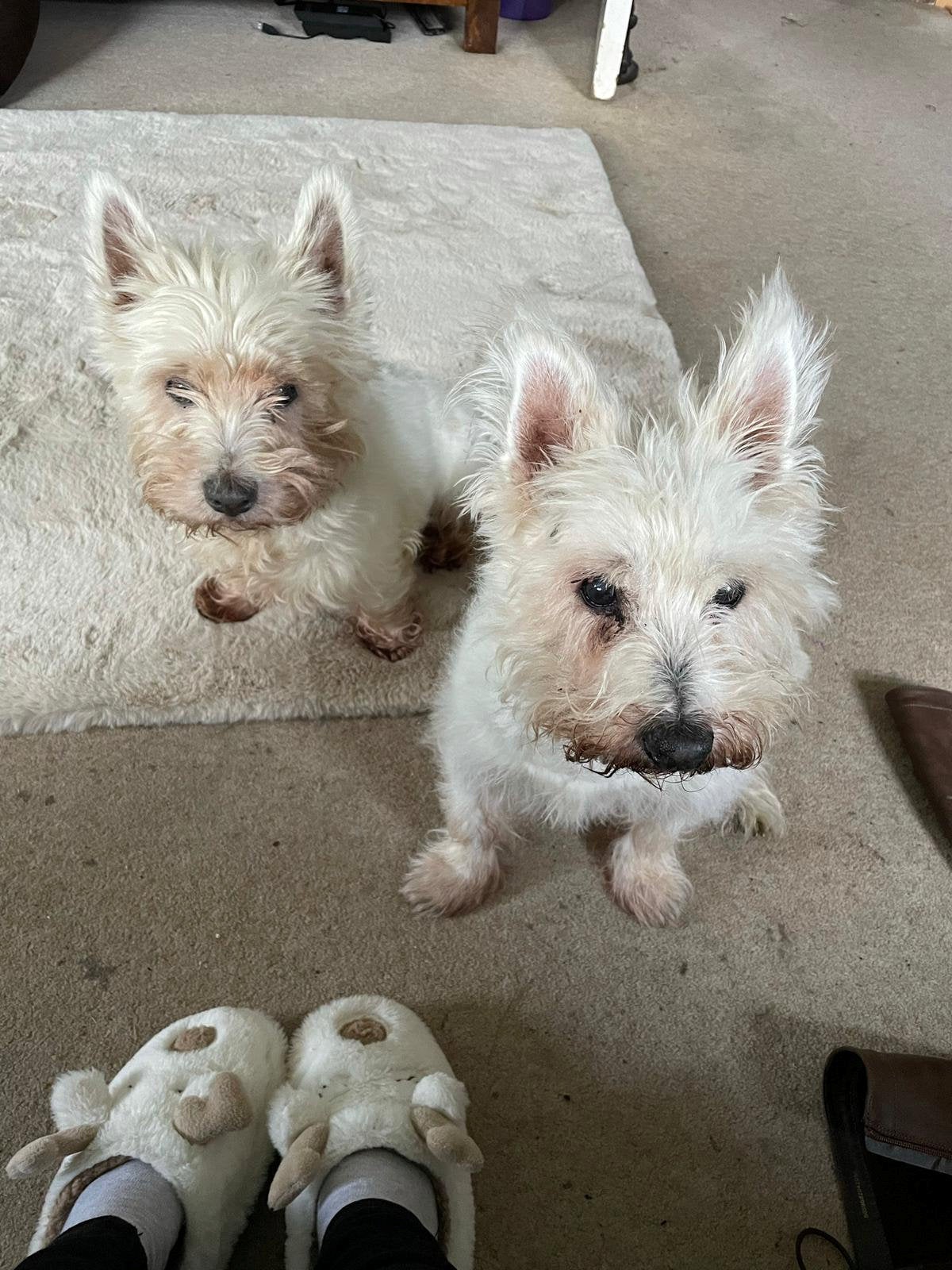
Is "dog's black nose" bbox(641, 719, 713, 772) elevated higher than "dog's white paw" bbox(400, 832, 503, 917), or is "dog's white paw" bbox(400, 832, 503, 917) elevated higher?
"dog's black nose" bbox(641, 719, 713, 772)

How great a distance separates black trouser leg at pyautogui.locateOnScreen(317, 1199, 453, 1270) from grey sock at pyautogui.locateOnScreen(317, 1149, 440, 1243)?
29 millimetres

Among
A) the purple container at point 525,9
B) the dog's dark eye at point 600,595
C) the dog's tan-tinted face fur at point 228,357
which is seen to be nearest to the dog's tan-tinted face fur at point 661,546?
the dog's dark eye at point 600,595

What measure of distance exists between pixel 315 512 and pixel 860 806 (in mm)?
1399

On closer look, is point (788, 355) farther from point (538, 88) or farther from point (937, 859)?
point (538, 88)

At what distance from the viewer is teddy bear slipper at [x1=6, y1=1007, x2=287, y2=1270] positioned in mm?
1238

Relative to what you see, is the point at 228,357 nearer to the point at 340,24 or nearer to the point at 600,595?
the point at 600,595

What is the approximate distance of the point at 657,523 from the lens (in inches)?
44.1

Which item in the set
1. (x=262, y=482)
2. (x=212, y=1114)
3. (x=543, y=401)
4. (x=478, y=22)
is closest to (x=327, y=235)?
(x=262, y=482)

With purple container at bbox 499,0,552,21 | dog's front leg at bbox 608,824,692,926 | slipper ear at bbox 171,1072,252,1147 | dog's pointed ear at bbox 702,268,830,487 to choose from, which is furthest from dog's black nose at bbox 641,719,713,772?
purple container at bbox 499,0,552,21

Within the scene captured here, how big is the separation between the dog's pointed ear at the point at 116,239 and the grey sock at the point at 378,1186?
5.21 feet

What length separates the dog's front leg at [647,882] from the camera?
1.69m

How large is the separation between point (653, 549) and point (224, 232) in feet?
8.11

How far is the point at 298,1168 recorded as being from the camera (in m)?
1.23

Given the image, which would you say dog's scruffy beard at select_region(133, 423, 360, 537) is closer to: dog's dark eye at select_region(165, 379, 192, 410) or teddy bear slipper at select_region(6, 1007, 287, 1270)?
dog's dark eye at select_region(165, 379, 192, 410)
